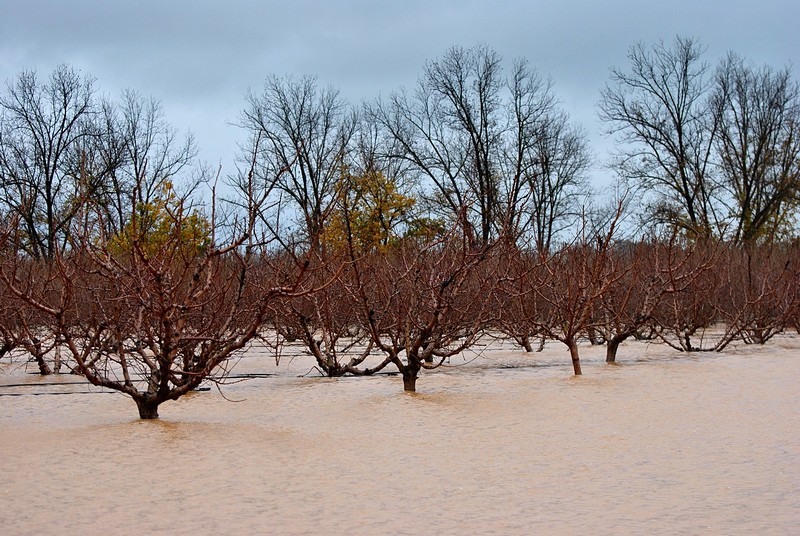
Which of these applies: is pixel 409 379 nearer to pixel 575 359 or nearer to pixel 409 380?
pixel 409 380

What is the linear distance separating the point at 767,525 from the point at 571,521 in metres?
1.20

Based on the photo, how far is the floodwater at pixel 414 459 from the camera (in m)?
5.99

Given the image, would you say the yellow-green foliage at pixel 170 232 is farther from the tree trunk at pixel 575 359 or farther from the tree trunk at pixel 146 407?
the tree trunk at pixel 575 359

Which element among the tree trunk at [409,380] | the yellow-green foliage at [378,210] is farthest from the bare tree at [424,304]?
the yellow-green foliage at [378,210]

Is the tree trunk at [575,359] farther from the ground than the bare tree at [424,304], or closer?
closer

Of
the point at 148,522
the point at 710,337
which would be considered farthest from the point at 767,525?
the point at 710,337

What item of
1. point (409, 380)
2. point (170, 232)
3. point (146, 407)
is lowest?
point (146, 407)

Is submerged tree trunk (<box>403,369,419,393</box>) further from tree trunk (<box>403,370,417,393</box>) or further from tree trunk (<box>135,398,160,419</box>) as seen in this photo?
tree trunk (<box>135,398,160,419</box>)

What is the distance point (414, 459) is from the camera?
809 centimetres

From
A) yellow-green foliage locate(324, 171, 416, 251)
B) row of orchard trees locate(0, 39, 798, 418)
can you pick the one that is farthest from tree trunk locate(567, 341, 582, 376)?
yellow-green foliage locate(324, 171, 416, 251)

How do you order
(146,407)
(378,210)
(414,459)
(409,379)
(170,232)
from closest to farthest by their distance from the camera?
(414,459), (146,407), (409,379), (170,232), (378,210)

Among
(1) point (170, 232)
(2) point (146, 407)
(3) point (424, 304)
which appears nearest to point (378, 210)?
(1) point (170, 232)

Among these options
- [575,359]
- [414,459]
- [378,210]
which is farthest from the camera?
[378,210]

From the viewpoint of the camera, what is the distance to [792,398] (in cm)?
1138
